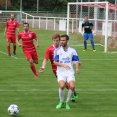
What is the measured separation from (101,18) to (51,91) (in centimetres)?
2329

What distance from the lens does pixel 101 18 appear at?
121 feet

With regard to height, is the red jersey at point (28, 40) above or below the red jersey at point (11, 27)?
below

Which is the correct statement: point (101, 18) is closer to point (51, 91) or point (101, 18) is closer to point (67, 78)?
point (51, 91)

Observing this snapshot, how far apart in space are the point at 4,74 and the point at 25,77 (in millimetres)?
1090

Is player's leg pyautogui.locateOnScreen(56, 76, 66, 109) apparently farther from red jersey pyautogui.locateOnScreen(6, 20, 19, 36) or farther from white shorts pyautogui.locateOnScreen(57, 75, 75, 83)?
red jersey pyautogui.locateOnScreen(6, 20, 19, 36)

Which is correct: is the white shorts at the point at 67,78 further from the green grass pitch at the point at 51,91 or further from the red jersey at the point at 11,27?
the red jersey at the point at 11,27

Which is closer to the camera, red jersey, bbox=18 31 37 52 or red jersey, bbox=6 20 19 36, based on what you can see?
red jersey, bbox=18 31 37 52

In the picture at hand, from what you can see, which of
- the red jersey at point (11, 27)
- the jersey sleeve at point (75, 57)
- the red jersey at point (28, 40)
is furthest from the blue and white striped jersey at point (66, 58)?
the red jersey at point (11, 27)

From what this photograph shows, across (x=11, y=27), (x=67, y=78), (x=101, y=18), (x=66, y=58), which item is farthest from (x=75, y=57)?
(x=101, y=18)

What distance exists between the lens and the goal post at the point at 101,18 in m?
28.9

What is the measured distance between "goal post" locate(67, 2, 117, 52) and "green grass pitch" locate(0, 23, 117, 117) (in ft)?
23.1

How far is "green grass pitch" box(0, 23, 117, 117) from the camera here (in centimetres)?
1117

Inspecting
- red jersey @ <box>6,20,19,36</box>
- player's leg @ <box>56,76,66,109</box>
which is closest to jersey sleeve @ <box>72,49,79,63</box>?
player's leg @ <box>56,76,66,109</box>

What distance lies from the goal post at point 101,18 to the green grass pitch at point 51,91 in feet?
23.1
